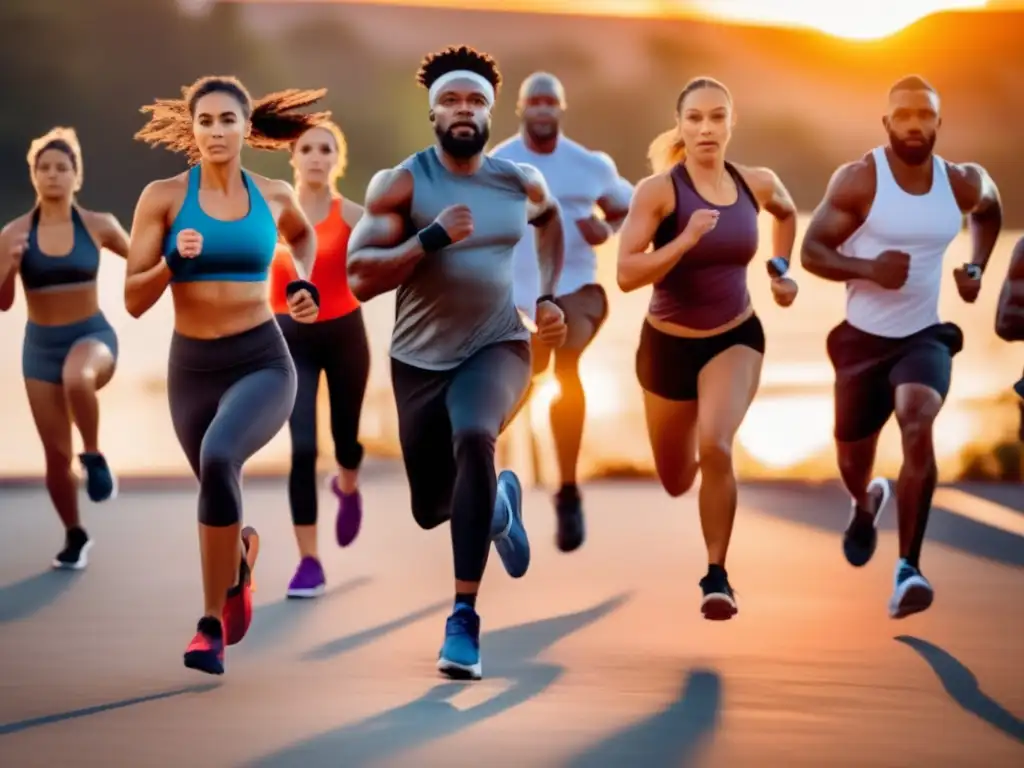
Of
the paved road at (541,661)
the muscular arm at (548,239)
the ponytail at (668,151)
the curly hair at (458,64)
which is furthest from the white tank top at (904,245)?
the curly hair at (458,64)

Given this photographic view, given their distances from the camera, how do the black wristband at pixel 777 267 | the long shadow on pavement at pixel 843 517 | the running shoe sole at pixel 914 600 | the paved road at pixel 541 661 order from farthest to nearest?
the long shadow on pavement at pixel 843 517 → the black wristband at pixel 777 267 → the running shoe sole at pixel 914 600 → the paved road at pixel 541 661

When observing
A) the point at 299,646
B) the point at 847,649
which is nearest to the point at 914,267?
the point at 847,649

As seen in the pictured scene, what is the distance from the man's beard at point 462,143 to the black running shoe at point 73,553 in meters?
2.98

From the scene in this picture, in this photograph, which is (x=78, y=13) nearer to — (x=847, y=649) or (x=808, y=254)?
(x=808, y=254)

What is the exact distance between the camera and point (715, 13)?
10.8m

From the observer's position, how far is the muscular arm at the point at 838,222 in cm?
627

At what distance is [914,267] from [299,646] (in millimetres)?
2338

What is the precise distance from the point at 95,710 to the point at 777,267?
8.08 ft

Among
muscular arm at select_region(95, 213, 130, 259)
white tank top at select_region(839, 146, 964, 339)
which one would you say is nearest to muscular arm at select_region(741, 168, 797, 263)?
white tank top at select_region(839, 146, 964, 339)

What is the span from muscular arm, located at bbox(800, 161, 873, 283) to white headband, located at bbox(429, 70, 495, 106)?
1.39 metres

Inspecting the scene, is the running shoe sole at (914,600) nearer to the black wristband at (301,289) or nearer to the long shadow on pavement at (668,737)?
the long shadow on pavement at (668,737)

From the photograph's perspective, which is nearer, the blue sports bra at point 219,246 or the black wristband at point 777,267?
the blue sports bra at point 219,246

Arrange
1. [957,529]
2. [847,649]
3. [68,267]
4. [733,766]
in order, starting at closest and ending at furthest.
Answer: [733,766], [847,649], [68,267], [957,529]

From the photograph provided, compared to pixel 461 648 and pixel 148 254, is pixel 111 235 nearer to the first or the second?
pixel 148 254
